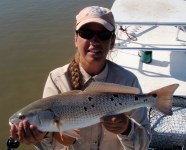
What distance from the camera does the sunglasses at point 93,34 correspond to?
237 cm

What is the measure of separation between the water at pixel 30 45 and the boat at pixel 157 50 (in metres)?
2.08

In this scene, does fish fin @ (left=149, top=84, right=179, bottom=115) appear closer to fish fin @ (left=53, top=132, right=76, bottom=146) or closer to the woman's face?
the woman's face

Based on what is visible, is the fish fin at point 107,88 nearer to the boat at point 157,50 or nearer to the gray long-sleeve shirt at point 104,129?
the gray long-sleeve shirt at point 104,129

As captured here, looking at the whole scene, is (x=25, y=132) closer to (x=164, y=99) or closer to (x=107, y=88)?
→ (x=107, y=88)

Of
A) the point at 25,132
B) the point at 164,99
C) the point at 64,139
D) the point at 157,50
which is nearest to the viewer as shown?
the point at 25,132

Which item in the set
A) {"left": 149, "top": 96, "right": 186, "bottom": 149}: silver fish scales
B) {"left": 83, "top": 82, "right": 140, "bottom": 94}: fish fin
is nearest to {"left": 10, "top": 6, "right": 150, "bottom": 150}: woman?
{"left": 83, "top": 82, "right": 140, "bottom": 94}: fish fin

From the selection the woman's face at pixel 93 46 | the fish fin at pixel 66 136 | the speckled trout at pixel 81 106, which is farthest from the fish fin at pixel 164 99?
the fish fin at pixel 66 136

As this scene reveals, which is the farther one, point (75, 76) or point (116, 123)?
point (75, 76)

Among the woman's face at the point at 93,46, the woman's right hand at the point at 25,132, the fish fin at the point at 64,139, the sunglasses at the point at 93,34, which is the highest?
the sunglasses at the point at 93,34

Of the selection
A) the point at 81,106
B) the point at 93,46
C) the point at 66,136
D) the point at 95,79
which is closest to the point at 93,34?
the point at 93,46

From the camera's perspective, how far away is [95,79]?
252 cm

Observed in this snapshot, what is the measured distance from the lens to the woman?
2350 millimetres

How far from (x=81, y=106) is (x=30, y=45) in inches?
255

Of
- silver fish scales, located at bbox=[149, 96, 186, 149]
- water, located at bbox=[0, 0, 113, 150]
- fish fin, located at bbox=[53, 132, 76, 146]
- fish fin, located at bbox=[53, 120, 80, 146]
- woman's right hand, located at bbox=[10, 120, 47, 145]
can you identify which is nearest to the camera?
woman's right hand, located at bbox=[10, 120, 47, 145]
